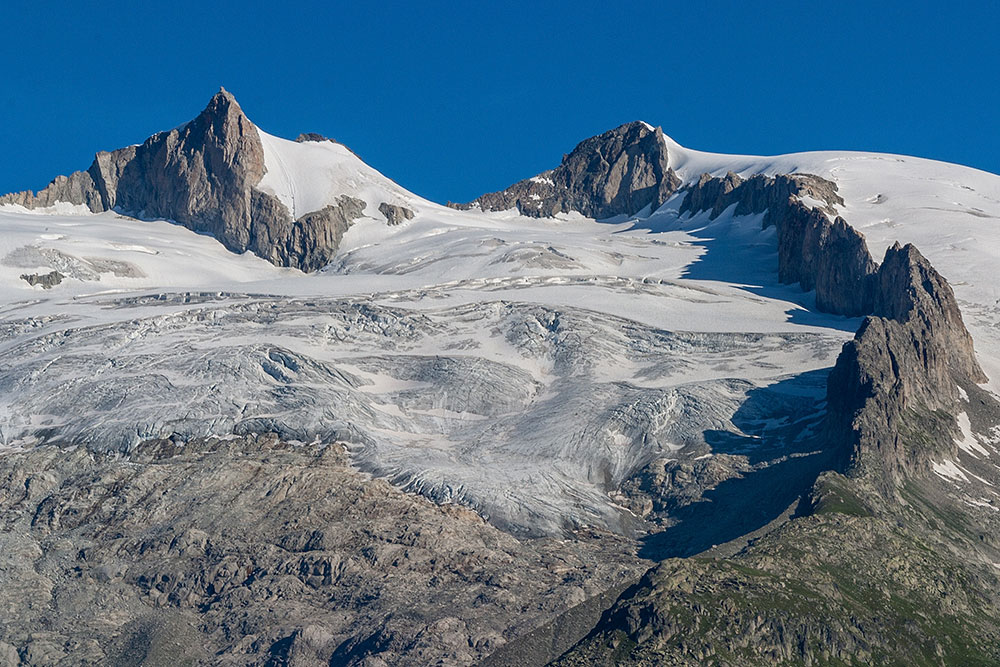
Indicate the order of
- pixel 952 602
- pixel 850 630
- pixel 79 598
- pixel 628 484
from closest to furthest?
pixel 850 630 < pixel 952 602 < pixel 79 598 < pixel 628 484

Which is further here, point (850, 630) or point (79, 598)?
point (79, 598)

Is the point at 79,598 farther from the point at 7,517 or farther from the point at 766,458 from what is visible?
the point at 766,458

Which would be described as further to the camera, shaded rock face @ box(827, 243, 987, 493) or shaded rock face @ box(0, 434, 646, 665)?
shaded rock face @ box(827, 243, 987, 493)

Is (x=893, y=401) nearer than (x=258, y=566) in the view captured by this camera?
No

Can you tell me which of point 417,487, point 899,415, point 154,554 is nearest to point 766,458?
point 899,415

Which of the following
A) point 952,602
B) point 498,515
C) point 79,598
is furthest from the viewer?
point 498,515

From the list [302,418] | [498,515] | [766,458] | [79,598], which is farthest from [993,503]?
[79,598]

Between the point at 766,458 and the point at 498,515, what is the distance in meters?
33.1

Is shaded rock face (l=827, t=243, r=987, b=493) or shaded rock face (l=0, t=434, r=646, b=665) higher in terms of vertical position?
shaded rock face (l=827, t=243, r=987, b=493)

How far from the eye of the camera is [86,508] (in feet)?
569

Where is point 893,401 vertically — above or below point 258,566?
above

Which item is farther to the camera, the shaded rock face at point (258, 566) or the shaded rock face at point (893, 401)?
the shaded rock face at point (893, 401)

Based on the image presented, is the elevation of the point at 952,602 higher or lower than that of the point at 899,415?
lower

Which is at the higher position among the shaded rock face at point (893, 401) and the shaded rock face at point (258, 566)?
the shaded rock face at point (893, 401)
